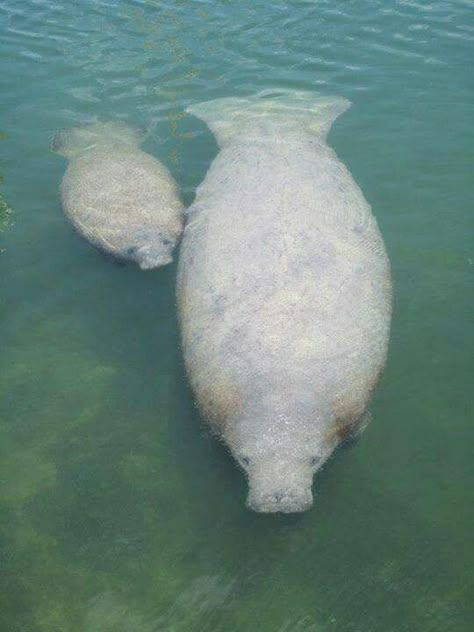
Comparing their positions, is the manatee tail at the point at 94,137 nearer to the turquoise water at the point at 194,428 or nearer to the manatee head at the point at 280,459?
the turquoise water at the point at 194,428

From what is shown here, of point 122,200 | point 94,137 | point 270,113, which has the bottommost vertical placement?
point 122,200

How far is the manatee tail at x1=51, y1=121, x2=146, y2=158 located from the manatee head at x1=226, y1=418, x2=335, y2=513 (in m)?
4.95

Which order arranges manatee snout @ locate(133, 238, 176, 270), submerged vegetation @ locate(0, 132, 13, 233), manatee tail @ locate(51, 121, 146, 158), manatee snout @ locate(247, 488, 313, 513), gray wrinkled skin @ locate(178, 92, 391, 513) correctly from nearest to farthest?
manatee snout @ locate(247, 488, 313, 513) < gray wrinkled skin @ locate(178, 92, 391, 513) < manatee snout @ locate(133, 238, 176, 270) < submerged vegetation @ locate(0, 132, 13, 233) < manatee tail @ locate(51, 121, 146, 158)

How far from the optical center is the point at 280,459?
4266 mm

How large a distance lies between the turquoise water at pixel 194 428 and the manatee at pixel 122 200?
1.10 ft

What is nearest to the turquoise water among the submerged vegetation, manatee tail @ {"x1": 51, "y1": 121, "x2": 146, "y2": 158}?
the submerged vegetation

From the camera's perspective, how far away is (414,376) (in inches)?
214

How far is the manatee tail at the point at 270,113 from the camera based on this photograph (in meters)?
7.68

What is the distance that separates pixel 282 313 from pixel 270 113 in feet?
13.3

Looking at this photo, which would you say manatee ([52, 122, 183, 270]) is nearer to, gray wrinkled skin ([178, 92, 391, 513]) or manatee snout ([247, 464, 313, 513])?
gray wrinkled skin ([178, 92, 391, 513])

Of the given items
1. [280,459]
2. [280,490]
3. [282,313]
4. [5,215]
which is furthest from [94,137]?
[280,490]

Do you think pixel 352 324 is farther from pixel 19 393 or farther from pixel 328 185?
pixel 19 393

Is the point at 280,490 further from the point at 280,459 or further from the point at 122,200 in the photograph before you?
the point at 122,200

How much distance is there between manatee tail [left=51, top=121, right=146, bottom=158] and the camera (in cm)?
820
